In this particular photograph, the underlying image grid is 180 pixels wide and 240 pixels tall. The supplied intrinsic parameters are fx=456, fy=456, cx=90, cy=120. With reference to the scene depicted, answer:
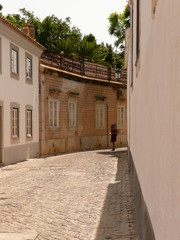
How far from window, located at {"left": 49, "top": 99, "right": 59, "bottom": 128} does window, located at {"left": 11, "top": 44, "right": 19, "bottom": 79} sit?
17.2ft

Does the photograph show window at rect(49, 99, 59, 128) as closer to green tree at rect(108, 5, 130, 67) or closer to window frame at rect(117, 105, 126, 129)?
window frame at rect(117, 105, 126, 129)

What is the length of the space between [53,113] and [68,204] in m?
16.5

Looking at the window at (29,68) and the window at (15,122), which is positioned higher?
the window at (29,68)

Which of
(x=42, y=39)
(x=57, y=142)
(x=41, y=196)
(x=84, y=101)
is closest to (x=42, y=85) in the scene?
(x=57, y=142)

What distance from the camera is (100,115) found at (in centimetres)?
3206

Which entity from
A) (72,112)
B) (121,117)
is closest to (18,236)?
(72,112)

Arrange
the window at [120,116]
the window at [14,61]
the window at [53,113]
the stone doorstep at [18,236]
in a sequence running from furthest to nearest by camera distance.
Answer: the window at [120,116], the window at [53,113], the window at [14,61], the stone doorstep at [18,236]

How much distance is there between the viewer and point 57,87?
85.3 ft

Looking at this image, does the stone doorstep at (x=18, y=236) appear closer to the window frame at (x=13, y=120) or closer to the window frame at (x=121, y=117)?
the window frame at (x=13, y=120)

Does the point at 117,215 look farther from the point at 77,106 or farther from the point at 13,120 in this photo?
the point at 77,106

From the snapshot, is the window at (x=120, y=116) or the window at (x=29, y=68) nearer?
the window at (x=29, y=68)

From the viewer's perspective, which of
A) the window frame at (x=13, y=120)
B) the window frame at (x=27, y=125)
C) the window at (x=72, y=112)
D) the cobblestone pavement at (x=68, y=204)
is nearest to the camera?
the cobblestone pavement at (x=68, y=204)

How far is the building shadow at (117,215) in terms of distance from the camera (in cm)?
696

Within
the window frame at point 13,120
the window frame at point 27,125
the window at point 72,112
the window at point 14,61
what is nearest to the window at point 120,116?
the window at point 72,112
